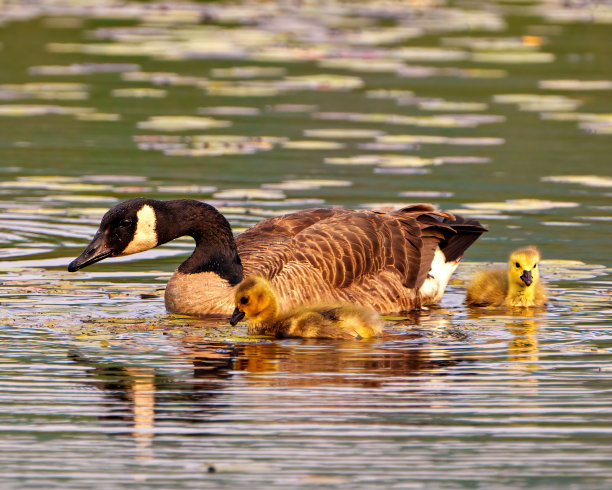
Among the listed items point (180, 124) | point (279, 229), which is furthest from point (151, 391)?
point (180, 124)

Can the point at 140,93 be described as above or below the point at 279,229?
above

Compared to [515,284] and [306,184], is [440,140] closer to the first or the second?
[306,184]

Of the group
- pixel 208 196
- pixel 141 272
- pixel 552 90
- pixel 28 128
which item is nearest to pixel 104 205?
pixel 208 196

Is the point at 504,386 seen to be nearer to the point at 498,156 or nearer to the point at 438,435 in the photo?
the point at 438,435

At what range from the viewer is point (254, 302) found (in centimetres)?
1131

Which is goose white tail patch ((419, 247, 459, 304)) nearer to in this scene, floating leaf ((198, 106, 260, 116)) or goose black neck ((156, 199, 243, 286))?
goose black neck ((156, 199, 243, 286))

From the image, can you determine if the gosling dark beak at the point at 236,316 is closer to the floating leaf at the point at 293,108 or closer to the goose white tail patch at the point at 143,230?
the goose white tail patch at the point at 143,230

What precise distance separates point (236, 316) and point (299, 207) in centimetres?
498

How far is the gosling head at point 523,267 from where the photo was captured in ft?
41.0

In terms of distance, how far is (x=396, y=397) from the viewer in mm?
9359

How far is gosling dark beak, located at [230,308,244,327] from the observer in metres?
11.3

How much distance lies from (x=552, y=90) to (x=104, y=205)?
10.5 metres

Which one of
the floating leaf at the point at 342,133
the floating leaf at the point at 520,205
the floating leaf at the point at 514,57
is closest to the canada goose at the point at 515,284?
the floating leaf at the point at 520,205

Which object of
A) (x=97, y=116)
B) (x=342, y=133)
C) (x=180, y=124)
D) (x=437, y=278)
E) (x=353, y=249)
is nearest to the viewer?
(x=353, y=249)
